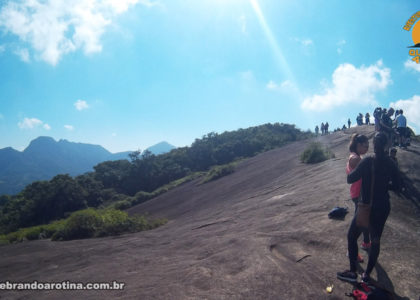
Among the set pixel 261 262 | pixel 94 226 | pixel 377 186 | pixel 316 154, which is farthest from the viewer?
pixel 316 154

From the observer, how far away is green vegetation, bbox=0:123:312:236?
95.0ft

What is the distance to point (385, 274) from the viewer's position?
11.5ft

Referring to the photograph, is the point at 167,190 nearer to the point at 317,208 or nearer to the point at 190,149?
the point at 190,149

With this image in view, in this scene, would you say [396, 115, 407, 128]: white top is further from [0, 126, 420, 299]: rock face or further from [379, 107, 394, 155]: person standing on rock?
[0, 126, 420, 299]: rock face

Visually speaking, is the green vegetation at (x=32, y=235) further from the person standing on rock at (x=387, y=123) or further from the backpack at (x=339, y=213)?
the person standing on rock at (x=387, y=123)

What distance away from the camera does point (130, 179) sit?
41.9m

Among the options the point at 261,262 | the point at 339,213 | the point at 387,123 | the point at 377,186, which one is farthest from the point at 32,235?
the point at 387,123

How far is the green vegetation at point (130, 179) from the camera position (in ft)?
95.0

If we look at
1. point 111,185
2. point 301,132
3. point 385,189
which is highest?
point 301,132

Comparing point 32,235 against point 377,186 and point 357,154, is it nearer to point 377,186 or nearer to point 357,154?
point 357,154

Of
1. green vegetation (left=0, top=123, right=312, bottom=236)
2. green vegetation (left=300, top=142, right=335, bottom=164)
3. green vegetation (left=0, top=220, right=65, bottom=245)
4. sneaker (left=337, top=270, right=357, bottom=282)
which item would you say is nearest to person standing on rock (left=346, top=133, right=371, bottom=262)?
sneaker (left=337, top=270, right=357, bottom=282)

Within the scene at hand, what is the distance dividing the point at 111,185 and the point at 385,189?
138ft

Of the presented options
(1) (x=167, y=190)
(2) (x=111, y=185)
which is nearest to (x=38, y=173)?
(2) (x=111, y=185)

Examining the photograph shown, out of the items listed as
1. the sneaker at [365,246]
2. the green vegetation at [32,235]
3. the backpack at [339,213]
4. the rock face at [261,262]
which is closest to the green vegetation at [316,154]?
the rock face at [261,262]
